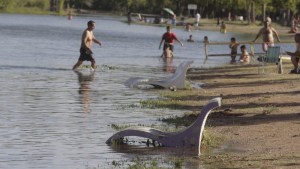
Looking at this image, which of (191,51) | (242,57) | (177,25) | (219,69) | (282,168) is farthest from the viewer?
(177,25)

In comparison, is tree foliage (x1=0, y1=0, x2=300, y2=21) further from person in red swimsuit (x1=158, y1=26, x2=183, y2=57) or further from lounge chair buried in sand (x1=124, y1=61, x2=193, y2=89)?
lounge chair buried in sand (x1=124, y1=61, x2=193, y2=89)

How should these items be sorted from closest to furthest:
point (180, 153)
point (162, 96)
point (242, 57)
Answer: point (180, 153) → point (162, 96) → point (242, 57)

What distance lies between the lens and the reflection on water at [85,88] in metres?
20.0

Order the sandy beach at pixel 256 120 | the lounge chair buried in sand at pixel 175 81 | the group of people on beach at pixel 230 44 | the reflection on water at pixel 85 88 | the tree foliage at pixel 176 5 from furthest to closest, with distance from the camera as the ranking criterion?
the tree foliage at pixel 176 5 → the group of people on beach at pixel 230 44 → the lounge chair buried in sand at pixel 175 81 → the reflection on water at pixel 85 88 → the sandy beach at pixel 256 120

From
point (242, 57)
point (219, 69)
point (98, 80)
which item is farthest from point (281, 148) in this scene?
point (242, 57)

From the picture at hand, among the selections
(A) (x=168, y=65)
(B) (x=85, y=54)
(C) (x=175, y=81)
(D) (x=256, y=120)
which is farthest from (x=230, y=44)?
(D) (x=256, y=120)

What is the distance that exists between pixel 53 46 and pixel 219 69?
19.0 m

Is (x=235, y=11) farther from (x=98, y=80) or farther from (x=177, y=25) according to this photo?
(x=98, y=80)

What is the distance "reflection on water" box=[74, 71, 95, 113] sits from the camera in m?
20.0

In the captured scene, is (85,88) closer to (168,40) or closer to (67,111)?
(67,111)

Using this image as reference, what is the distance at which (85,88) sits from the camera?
24359mm

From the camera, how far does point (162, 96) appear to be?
2211cm

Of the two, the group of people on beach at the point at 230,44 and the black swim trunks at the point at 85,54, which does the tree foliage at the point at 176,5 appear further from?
the black swim trunks at the point at 85,54

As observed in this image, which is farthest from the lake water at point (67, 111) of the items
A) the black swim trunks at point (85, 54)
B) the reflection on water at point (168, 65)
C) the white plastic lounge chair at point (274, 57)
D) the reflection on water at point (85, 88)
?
the white plastic lounge chair at point (274, 57)
